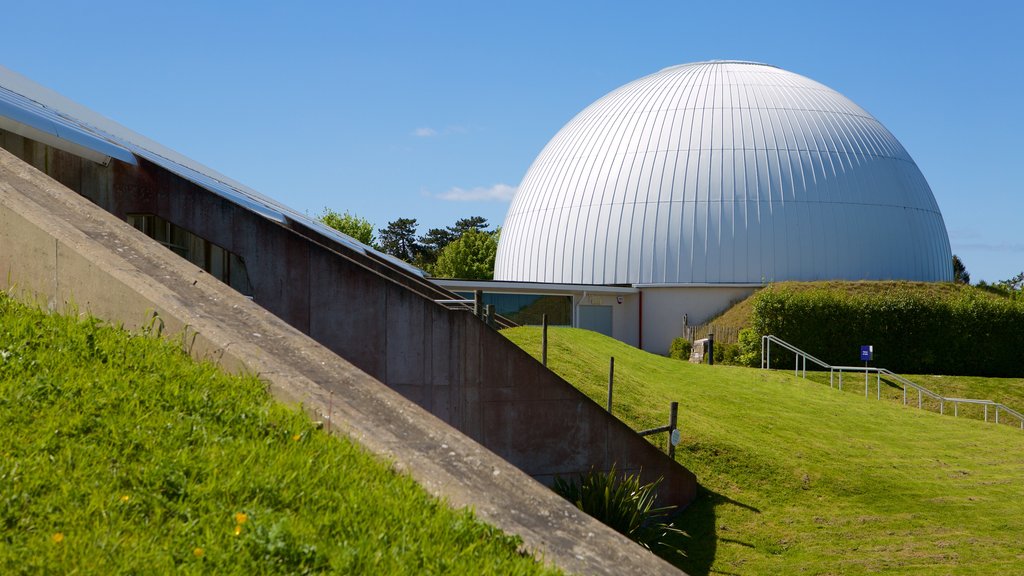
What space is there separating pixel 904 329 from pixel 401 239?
69077 millimetres

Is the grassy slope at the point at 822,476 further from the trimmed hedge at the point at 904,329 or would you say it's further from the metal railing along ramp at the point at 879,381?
the trimmed hedge at the point at 904,329

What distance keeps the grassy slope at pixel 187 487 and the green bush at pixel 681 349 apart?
3108 centimetres

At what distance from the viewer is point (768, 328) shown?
32844mm

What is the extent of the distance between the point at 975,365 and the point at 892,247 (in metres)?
10.3

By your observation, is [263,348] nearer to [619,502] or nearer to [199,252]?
[619,502]

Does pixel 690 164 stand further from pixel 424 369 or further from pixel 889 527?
pixel 424 369

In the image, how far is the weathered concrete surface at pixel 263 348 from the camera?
5238 millimetres

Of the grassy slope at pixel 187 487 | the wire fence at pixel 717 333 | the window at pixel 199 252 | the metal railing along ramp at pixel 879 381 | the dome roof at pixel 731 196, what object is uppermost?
the dome roof at pixel 731 196

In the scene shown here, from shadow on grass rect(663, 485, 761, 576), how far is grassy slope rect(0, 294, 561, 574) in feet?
20.9

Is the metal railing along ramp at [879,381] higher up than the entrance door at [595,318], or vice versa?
the entrance door at [595,318]

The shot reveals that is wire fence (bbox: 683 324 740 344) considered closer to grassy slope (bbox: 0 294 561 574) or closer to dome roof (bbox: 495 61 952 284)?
dome roof (bbox: 495 61 952 284)

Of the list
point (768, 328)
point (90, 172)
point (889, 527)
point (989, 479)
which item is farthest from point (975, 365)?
point (90, 172)

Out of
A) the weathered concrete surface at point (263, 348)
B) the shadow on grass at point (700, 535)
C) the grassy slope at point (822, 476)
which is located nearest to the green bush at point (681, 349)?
the grassy slope at point (822, 476)

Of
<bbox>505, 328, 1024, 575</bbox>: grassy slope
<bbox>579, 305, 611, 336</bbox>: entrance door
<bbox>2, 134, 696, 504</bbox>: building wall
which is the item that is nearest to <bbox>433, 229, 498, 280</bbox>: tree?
<bbox>579, 305, 611, 336</bbox>: entrance door
